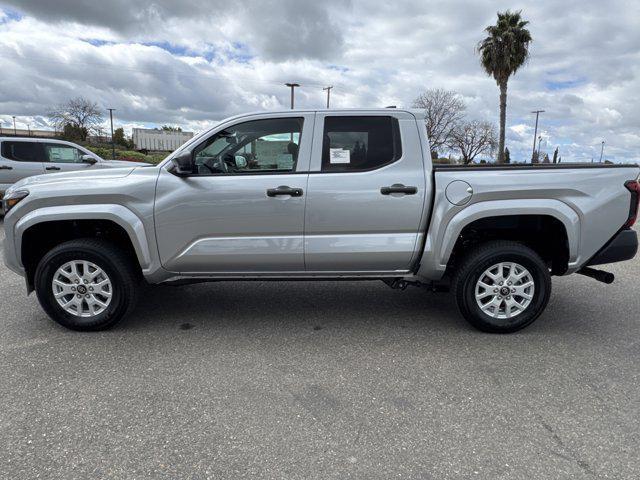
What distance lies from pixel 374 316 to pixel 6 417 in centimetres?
296

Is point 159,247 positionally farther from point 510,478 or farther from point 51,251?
point 510,478

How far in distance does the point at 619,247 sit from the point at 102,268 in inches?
172

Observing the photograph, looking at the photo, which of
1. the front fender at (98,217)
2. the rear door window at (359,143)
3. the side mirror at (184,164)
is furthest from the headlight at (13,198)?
the rear door window at (359,143)

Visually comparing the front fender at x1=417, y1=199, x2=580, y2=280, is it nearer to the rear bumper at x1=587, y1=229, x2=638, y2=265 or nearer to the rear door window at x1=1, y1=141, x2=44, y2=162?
the rear bumper at x1=587, y1=229, x2=638, y2=265

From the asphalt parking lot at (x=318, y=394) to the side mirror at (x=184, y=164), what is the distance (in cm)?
139

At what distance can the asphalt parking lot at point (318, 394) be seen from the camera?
2.36 meters

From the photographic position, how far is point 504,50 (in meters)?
27.2

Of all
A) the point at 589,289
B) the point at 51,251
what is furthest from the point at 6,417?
the point at 589,289

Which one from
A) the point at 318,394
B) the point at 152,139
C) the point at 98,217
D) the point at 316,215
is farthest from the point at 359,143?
the point at 152,139

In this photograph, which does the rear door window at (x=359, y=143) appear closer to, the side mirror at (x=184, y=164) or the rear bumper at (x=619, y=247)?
the side mirror at (x=184, y=164)

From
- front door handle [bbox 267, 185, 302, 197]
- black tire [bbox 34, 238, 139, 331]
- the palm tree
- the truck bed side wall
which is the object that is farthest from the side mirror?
Answer: the palm tree

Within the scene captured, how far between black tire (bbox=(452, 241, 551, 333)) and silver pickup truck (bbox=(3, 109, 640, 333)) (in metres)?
0.01

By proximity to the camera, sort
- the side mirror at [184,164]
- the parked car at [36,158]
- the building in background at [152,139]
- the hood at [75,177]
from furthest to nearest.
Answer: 1. the building in background at [152,139]
2. the parked car at [36,158]
3. the hood at [75,177]
4. the side mirror at [184,164]

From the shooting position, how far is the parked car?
10360 millimetres
